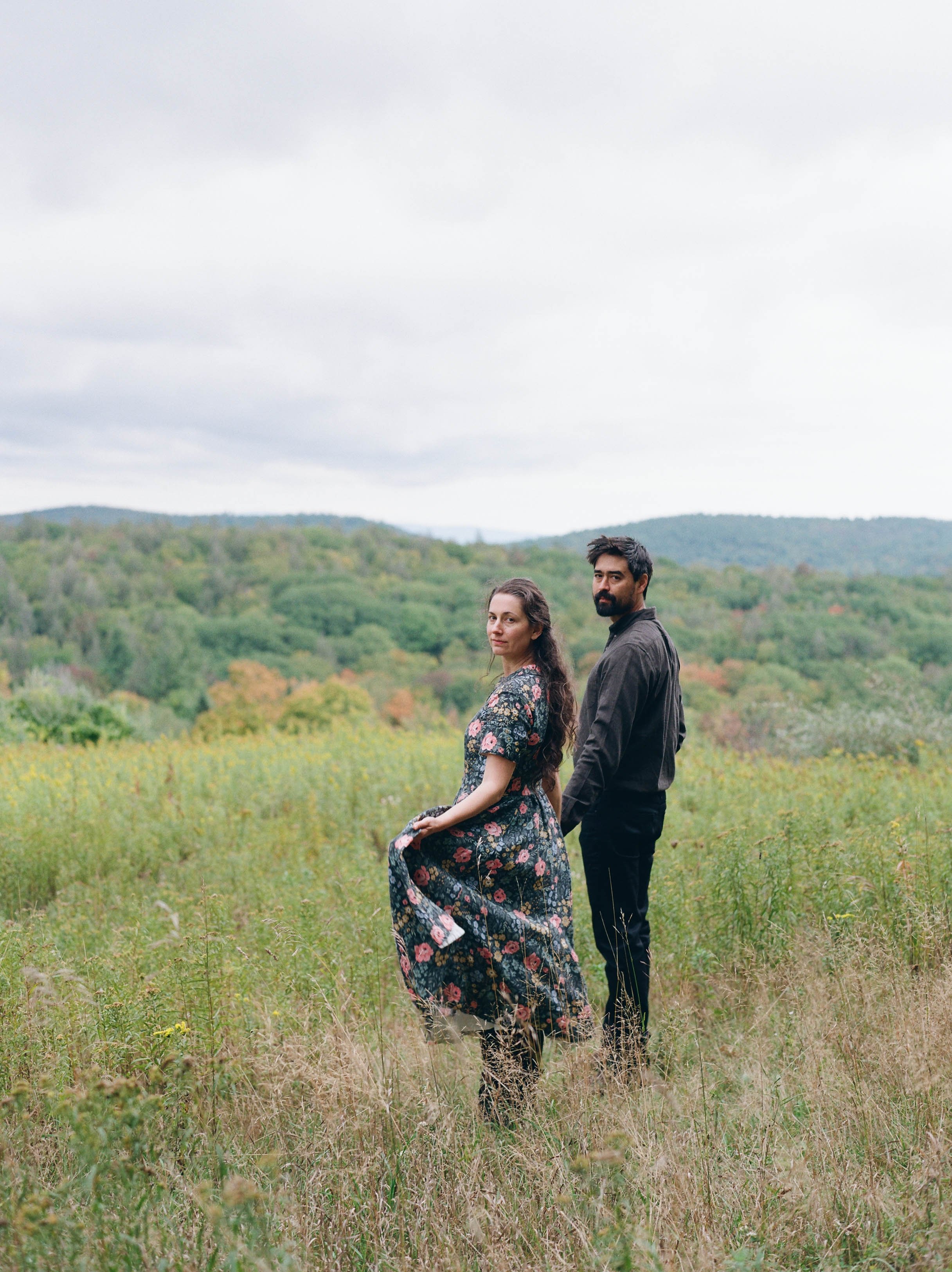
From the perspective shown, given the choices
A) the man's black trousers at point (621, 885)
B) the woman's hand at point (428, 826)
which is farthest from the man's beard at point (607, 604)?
the woman's hand at point (428, 826)

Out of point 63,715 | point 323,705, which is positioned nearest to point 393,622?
point 323,705

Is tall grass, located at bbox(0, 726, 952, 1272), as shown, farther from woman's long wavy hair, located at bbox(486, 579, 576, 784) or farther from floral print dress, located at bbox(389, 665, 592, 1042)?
woman's long wavy hair, located at bbox(486, 579, 576, 784)

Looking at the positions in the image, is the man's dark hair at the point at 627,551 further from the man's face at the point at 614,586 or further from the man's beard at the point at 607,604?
the man's beard at the point at 607,604

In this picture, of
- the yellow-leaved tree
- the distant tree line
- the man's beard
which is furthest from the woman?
the distant tree line

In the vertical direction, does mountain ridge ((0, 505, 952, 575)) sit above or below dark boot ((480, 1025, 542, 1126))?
above

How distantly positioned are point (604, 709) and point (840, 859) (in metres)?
2.32

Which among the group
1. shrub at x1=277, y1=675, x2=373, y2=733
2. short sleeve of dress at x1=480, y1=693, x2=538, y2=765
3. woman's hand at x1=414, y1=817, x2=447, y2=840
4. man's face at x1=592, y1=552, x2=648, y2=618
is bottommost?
shrub at x1=277, y1=675, x2=373, y2=733

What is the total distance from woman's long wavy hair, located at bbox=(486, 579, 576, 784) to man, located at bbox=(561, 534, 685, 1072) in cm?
9

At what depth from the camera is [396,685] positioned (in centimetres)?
3906

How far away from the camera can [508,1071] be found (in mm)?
2748

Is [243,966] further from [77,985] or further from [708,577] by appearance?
[708,577]

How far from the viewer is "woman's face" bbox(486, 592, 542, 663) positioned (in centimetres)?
304

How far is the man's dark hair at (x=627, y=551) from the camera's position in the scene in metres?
3.17

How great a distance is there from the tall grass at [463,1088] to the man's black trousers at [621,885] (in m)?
0.25
